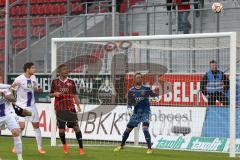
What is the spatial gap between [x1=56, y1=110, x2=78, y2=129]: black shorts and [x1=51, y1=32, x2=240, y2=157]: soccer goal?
212 cm

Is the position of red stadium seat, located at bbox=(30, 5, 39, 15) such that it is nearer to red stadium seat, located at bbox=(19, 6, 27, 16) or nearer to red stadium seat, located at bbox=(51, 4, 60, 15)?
red stadium seat, located at bbox=(19, 6, 27, 16)

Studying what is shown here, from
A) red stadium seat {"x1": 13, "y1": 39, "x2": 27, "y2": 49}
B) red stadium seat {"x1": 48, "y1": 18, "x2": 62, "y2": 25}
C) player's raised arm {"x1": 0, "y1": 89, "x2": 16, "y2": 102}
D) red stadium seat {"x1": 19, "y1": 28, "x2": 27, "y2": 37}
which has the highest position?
red stadium seat {"x1": 48, "y1": 18, "x2": 62, "y2": 25}

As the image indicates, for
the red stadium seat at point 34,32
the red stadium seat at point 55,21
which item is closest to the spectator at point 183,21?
the red stadium seat at point 55,21

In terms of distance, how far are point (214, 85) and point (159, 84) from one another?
1.77 meters

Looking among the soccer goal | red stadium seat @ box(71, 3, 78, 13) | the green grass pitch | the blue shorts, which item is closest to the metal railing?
the soccer goal

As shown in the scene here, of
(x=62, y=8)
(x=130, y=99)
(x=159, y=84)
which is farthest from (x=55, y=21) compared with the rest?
(x=130, y=99)

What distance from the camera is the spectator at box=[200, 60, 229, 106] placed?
16578 mm

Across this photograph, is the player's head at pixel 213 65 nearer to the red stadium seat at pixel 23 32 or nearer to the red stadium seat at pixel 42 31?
the red stadium seat at pixel 42 31

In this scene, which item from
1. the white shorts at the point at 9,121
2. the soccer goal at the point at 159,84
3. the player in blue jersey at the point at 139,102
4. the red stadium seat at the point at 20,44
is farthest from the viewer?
the red stadium seat at the point at 20,44

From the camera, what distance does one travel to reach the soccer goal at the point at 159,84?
16.8 metres

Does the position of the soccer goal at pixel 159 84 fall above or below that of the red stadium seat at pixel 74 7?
below

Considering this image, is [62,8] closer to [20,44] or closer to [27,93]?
[20,44]

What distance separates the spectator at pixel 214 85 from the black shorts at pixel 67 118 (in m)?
3.37

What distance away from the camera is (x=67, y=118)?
1608cm
